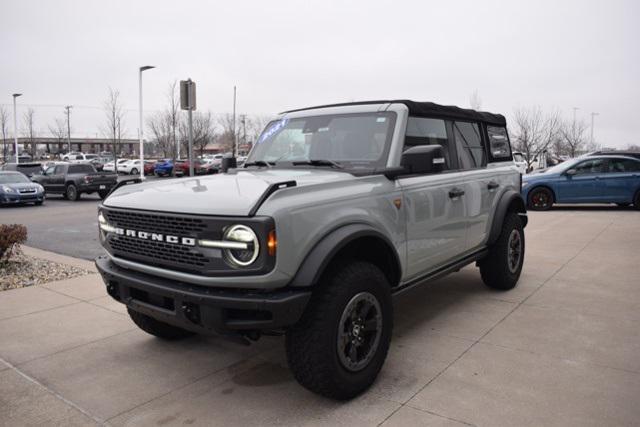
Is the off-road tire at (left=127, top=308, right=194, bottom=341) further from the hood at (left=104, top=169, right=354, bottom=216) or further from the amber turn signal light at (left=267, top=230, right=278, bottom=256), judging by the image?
the amber turn signal light at (left=267, top=230, right=278, bottom=256)

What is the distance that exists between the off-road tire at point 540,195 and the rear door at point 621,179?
1421mm

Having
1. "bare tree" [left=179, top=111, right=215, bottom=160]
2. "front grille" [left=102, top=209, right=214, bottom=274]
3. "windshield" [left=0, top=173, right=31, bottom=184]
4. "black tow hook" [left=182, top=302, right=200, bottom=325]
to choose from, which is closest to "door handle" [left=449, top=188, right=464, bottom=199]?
"front grille" [left=102, top=209, right=214, bottom=274]

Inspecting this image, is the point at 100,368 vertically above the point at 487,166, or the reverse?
the point at 487,166

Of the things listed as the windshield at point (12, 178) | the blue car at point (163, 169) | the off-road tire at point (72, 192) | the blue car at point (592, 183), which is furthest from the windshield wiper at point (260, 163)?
the blue car at point (163, 169)

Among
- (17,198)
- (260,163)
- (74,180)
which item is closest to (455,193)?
(260,163)

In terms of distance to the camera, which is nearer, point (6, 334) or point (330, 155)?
point (330, 155)

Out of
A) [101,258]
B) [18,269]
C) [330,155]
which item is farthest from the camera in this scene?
[18,269]

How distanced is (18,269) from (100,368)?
405 centimetres

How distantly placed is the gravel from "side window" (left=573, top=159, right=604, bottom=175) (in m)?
12.8

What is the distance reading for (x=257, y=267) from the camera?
2830 millimetres

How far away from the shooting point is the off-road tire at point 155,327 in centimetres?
430

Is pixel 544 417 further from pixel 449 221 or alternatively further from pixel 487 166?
pixel 487 166

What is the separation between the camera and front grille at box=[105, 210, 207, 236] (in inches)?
119

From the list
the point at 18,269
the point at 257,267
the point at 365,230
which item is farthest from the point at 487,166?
the point at 18,269
